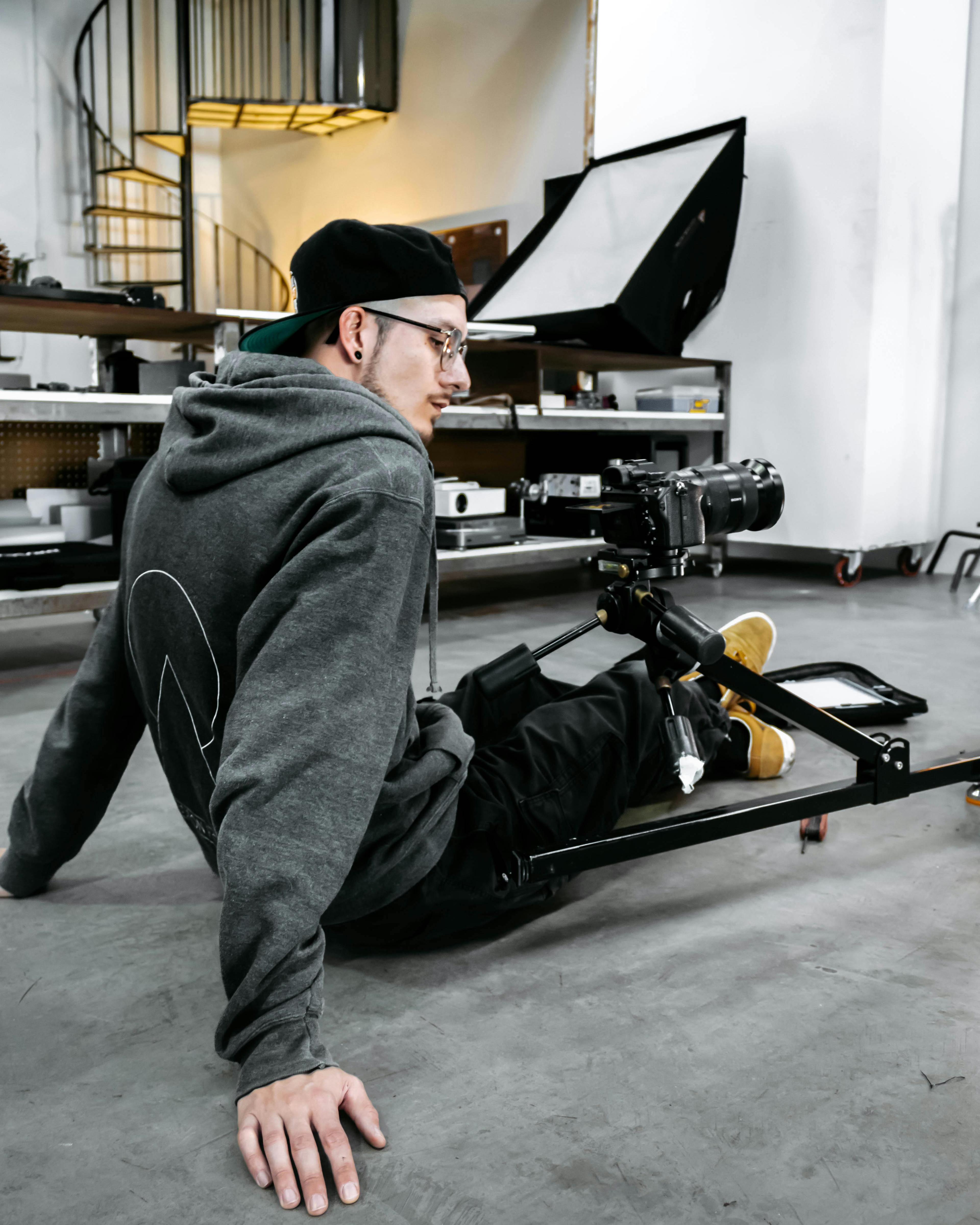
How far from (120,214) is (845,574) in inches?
200

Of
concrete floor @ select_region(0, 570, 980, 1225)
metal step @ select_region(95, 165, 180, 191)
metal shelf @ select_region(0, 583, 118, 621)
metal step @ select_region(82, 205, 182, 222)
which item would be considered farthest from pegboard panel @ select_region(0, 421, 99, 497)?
metal step @ select_region(95, 165, 180, 191)

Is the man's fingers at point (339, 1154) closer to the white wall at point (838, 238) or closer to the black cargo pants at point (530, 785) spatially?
the black cargo pants at point (530, 785)

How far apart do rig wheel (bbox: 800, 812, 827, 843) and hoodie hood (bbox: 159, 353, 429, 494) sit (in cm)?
89

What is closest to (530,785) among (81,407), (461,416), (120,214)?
(81,407)

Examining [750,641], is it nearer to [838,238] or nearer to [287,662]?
[287,662]

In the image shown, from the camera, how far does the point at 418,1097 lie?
34.7 inches

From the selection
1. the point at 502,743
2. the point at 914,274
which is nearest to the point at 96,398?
the point at 502,743

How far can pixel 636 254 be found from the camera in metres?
4.25

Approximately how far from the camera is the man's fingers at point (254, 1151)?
2.48ft

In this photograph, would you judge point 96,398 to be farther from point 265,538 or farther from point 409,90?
point 409,90

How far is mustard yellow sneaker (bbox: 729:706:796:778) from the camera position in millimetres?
1713

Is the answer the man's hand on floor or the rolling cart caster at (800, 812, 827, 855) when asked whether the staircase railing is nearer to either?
the rolling cart caster at (800, 812, 827, 855)

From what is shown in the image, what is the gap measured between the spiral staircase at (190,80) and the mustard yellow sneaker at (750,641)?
569 cm

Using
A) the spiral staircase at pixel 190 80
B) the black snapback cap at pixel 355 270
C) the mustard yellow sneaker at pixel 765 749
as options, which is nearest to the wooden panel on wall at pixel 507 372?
the mustard yellow sneaker at pixel 765 749
